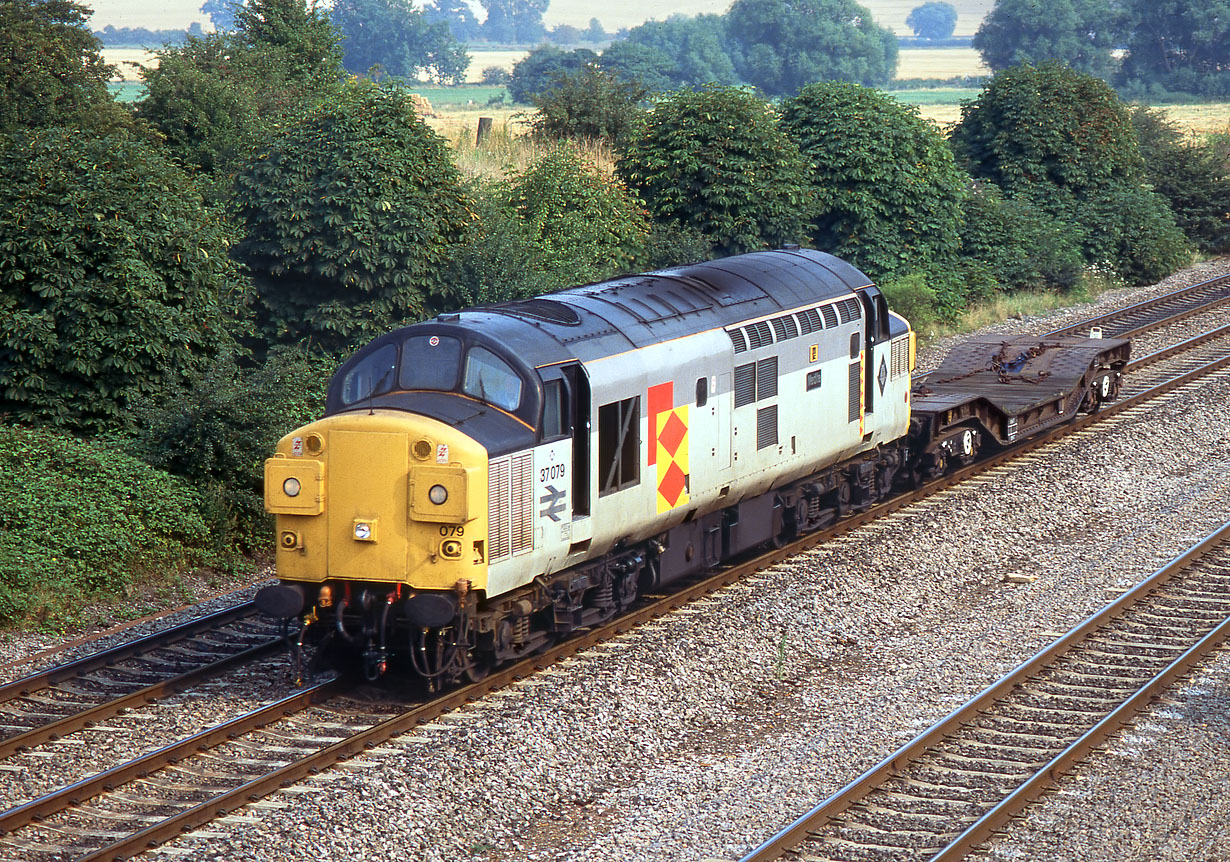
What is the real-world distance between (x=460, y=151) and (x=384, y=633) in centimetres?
2464

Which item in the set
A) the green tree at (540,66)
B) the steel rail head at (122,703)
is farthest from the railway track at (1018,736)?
the green tree at (540,66)

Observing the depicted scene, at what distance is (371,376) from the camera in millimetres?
13805

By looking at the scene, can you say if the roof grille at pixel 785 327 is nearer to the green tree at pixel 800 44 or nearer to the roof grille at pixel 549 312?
the roof grille at pixel 549 312

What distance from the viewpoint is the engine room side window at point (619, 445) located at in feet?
47.2

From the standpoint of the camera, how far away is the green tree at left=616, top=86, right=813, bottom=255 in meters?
33.1

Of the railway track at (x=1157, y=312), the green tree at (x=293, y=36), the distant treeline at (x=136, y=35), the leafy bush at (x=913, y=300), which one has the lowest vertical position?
the railway track at (x=1157, y=312)

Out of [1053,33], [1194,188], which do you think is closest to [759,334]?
[1194,188]

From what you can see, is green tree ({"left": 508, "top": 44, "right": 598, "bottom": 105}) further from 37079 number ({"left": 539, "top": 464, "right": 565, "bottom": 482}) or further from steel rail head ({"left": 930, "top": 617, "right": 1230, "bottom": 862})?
steel rail head ({"left": 930, "top": 617, "right": 1230, "bottom": 862})

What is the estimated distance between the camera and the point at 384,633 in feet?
41.8

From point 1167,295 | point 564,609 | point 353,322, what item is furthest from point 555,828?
point 1167,295

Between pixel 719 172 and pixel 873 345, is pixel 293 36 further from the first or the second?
pixel 873 345

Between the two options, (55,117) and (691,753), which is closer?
(691,753)

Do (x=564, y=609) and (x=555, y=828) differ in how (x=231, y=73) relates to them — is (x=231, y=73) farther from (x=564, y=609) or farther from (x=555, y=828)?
(x=555, y=828)

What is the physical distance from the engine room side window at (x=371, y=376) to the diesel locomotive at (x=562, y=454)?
2cm
